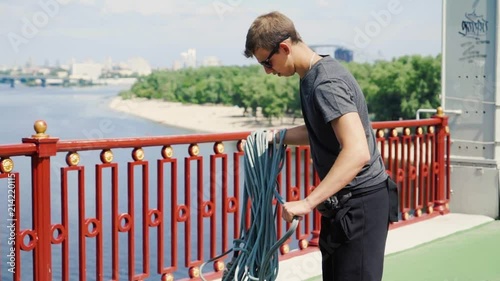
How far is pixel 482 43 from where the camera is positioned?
5.54 m

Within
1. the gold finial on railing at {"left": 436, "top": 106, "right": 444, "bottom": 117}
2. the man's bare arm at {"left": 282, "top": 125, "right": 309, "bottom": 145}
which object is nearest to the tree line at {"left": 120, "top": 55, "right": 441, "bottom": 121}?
the gold finial on railing at {"left": 436, "top": 106, "right": 444, "bottom": 117}

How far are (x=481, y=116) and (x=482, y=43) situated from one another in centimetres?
51

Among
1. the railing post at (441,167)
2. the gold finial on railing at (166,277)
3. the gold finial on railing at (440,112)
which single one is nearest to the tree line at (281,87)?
the railing post at (441,167)

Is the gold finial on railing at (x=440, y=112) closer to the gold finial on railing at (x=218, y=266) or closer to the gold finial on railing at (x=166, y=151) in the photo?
the gold finial on railing at (x=218, y=266)

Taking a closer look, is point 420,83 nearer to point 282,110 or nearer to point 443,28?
point 282,110

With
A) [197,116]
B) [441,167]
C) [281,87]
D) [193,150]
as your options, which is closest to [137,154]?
[193,150]

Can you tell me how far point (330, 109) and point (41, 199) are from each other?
5.10 ft

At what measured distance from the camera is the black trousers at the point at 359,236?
2.12 meters

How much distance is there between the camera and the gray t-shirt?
6.51 feet

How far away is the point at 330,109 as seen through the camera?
1974mm

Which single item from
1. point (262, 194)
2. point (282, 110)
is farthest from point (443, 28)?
point (282, 110)

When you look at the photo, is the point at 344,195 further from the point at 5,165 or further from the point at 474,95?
the point at 474,95

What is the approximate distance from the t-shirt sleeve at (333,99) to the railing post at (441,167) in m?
3.80

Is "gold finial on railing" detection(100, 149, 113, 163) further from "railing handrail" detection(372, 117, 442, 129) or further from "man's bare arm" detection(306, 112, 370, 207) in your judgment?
"railing handrail" detection(372, 117, 442, 129)
